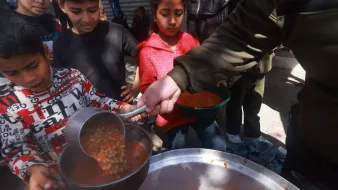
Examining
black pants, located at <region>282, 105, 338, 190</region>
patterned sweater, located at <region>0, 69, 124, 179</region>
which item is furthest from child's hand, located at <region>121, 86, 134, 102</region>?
black pants, located at <region>282, 105, 338, 190</region>

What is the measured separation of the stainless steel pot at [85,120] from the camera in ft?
3.59

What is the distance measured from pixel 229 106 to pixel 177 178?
2.09 meters

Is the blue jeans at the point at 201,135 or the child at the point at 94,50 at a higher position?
the child at the point at 94,50

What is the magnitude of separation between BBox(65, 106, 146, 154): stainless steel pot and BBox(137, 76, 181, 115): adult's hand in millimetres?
57

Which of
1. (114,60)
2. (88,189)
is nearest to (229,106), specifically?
(114,60)

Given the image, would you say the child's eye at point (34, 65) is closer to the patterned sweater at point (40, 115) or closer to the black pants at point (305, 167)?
the patterned sweater at point (40, 115)

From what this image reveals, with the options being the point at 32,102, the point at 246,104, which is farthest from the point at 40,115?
the point at 246,104

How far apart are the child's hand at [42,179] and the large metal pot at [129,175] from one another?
148mm

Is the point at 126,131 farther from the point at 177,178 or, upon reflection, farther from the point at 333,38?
the point at 333,38

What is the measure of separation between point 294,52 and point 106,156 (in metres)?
1.03

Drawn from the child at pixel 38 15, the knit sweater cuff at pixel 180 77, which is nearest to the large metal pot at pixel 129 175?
the knit sweater cuff at pixel 180 77

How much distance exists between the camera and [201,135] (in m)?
2.42

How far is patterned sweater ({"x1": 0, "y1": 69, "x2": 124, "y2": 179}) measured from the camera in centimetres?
138

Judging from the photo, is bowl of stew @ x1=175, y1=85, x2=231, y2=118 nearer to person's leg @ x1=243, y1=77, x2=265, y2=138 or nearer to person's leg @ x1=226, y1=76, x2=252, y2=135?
person's leg @ x1=226, y1=76, x2=252, y2=135
